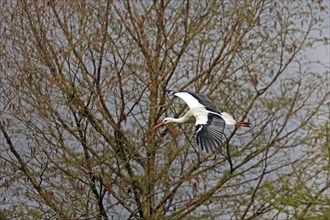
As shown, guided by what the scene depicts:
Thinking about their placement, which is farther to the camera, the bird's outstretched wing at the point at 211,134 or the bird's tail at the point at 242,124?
the bird's tail at the point at 242,124

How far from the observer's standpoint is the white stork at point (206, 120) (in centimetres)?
1007

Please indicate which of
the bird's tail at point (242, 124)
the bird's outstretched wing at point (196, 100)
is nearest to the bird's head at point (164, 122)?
the bird's outstretched wing at point (196, 100)

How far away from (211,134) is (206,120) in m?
0.64

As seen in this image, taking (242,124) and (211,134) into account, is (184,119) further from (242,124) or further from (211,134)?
(211,134)

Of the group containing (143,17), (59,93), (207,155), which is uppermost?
(143,17)

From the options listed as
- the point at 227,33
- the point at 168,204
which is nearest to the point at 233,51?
the point at 227,33

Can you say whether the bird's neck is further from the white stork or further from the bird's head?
the bird's head

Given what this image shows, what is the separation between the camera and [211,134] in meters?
10.3

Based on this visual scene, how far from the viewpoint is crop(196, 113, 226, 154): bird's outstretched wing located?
392 inches

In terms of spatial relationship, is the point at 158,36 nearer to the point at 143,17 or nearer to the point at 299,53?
the point at 143,17

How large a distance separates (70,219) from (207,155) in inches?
75.5

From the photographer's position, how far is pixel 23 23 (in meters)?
12.7

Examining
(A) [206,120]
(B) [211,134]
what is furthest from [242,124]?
(B) [211,134]

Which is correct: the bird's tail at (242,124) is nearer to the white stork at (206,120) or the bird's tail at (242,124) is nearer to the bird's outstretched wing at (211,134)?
the white stork at (206,120)
